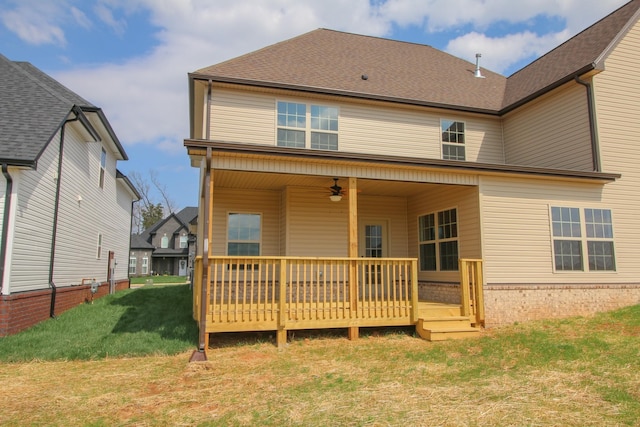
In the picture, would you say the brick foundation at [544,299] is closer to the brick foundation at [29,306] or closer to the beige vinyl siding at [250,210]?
the beige vinyl siding at [250,210]

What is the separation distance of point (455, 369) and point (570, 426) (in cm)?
214

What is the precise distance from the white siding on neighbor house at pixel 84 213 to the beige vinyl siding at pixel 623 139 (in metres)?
13.3

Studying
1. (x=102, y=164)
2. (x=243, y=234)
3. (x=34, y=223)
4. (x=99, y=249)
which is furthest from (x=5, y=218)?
(x=99, y=249)

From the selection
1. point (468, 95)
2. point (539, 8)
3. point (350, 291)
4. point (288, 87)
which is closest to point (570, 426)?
point (350, 291)

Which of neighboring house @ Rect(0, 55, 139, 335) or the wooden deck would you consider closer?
the wooden deck

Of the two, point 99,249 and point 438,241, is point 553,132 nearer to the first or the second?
point 438,241

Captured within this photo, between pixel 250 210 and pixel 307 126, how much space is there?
2.68 m

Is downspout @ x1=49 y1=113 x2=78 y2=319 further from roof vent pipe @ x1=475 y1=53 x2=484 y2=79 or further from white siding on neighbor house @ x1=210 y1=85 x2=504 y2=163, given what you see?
roof vent pipe @ x1=475 y1=53 x2=484 y2=79

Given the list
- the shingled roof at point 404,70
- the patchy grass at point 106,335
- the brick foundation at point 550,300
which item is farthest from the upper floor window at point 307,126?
the brick foundation at point 550,300

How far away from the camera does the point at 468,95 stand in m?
13.3

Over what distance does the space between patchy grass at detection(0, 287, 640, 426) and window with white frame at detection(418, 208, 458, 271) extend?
295cm

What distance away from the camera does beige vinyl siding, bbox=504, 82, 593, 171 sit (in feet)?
35.9

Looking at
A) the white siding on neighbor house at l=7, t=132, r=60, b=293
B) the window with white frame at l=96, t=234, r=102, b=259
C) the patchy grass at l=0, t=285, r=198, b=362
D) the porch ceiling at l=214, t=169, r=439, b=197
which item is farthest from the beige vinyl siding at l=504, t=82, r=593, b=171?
the window with white frame at l=96, t=234, r=102, b=259

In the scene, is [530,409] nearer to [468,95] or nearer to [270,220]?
[270,220]
